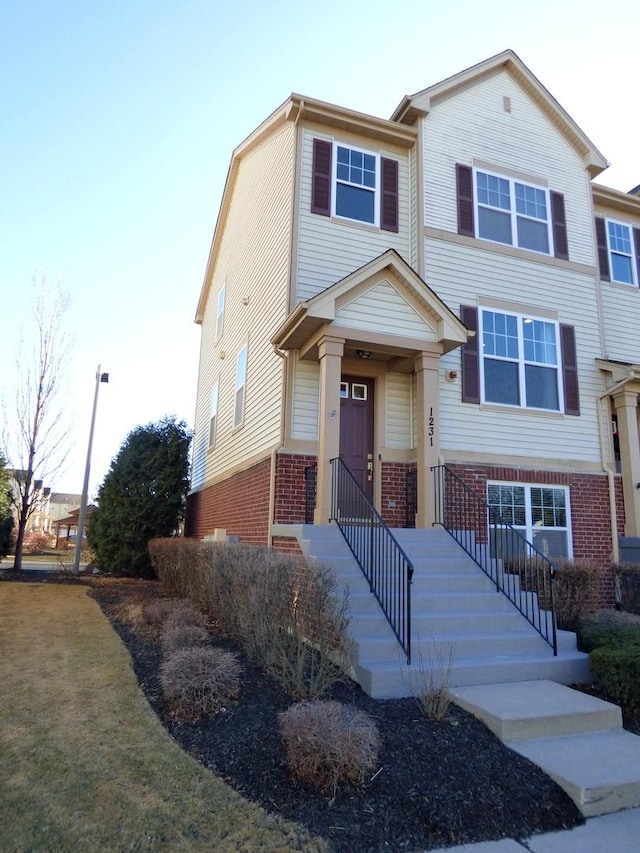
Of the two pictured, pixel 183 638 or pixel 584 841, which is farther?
pixel 183 638

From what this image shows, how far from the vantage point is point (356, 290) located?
834 cm

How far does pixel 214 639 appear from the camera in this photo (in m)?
6.68

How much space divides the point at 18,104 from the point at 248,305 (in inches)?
214

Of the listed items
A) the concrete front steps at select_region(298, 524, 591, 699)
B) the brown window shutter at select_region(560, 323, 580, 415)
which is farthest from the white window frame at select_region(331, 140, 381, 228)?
the concrete front steps at select_region(298, 524, 591, 699)

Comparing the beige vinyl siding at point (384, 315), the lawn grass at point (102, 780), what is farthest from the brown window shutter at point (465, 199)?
the lawn grass at point (102, 780)

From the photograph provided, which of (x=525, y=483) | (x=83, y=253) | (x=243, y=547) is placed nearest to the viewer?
(x=243, y=547)

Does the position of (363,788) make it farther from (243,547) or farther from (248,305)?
(248,305)

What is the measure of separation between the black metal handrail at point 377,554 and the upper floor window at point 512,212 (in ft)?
20.0

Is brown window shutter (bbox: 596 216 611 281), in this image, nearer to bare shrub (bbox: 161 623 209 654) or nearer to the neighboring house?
the neighboring house

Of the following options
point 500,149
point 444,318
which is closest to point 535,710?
point 444,318

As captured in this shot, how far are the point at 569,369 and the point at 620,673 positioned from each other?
22.1ft

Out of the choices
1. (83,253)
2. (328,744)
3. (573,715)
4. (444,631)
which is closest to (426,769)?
(328,744)

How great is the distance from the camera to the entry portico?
800 centimetres

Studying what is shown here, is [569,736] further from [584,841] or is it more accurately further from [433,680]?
[584,841]
